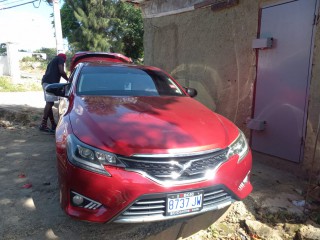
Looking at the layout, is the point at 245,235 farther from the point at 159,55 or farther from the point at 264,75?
the point at 159,55

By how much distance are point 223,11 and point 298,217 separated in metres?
3.81

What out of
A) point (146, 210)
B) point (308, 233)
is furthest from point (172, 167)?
point (308, 233)

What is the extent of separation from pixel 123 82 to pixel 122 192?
188 cm

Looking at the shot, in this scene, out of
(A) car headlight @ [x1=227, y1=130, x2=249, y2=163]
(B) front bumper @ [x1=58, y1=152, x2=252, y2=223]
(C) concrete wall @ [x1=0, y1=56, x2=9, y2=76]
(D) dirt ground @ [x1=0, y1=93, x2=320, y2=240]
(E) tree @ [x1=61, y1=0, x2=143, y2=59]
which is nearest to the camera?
(B) front bumper @ [x1=58, y1=152, x2=252, y2=223]

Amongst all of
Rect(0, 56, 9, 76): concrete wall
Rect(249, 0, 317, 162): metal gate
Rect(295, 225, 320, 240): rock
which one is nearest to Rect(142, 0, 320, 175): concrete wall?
Rect(249, 0, 317, 162): metal gate

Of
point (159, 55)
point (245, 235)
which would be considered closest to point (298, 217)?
point (245, 235)

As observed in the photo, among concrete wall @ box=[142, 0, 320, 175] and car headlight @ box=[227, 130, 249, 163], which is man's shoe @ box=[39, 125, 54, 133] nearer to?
concrete wall @ box=[142, 0, 320, 175]

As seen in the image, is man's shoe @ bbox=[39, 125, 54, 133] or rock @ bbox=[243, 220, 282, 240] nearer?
rock @ bbox=[243, 220, 282, 240]

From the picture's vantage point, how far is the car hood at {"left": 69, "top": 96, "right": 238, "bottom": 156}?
239 cm

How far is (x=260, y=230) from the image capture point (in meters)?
2.95

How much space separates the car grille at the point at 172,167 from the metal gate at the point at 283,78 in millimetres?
2383

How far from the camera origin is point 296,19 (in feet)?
13.7

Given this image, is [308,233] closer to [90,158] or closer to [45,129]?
[90,158]

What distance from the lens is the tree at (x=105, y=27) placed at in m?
29.0
